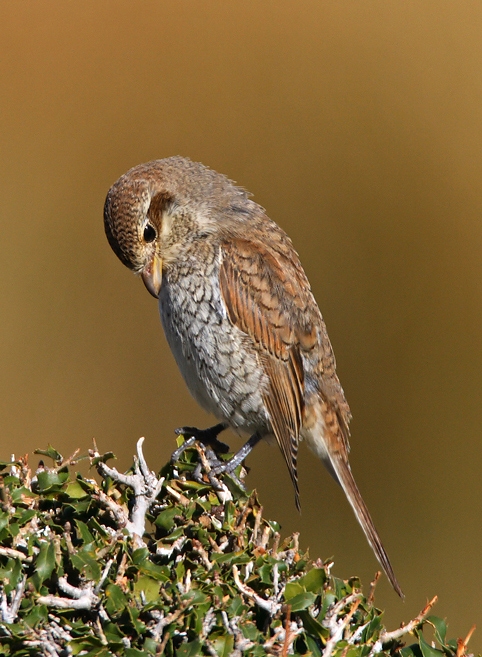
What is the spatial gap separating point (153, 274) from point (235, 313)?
41cm

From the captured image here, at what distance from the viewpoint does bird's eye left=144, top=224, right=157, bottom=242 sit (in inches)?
139

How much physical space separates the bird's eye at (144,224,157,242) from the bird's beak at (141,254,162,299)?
0.08 metres

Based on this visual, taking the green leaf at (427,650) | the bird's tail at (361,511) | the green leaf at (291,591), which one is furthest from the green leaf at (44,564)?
the bird's tail at (361,511)

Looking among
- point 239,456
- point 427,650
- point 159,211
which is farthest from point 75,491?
point 159,211

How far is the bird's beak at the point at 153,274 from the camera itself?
351 cm

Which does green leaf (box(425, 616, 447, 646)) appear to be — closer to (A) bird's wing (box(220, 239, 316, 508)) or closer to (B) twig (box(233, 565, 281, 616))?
(B) twig (box(233, 565, 281, 616))

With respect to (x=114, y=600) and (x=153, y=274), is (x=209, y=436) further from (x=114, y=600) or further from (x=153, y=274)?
(x=114, y=600)

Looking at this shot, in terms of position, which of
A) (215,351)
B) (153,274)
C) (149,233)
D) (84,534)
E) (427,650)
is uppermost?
(149,233)

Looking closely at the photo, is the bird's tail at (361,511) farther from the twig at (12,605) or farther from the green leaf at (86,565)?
the twig at (12,605)

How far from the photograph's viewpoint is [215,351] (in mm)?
3408

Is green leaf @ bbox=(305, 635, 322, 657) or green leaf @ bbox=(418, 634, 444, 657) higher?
green leaf @ bbox=(305, 635, 322, 657)

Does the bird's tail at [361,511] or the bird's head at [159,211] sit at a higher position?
the bird's head at [159,211]

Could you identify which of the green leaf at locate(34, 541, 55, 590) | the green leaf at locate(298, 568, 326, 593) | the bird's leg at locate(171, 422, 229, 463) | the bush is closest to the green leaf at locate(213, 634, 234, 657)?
the bush

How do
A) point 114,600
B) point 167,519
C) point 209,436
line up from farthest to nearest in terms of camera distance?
point 209,436 → point 167,519 → point 114,600
